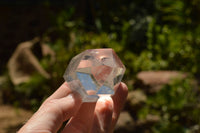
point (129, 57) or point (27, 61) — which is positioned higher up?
point (27, 61)

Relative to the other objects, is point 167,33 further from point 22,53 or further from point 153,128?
point 22,53

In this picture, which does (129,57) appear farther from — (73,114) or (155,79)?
(73,114)

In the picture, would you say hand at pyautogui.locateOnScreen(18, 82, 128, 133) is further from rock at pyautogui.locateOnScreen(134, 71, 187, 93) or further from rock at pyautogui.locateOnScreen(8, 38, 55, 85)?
rock at pyautogui.locateOnScreen(8, 38, 55, 85)

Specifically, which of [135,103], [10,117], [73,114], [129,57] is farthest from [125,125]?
[73,114]

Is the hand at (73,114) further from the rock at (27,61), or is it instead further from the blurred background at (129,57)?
the rock at (27,61)

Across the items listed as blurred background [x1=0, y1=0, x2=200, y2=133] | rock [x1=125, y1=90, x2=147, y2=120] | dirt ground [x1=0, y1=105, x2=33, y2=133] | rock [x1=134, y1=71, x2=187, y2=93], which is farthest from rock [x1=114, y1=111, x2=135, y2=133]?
dirt ground [x1=0, y1=105, x2=33, y2=133]

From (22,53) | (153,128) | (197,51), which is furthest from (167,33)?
(22,53)
